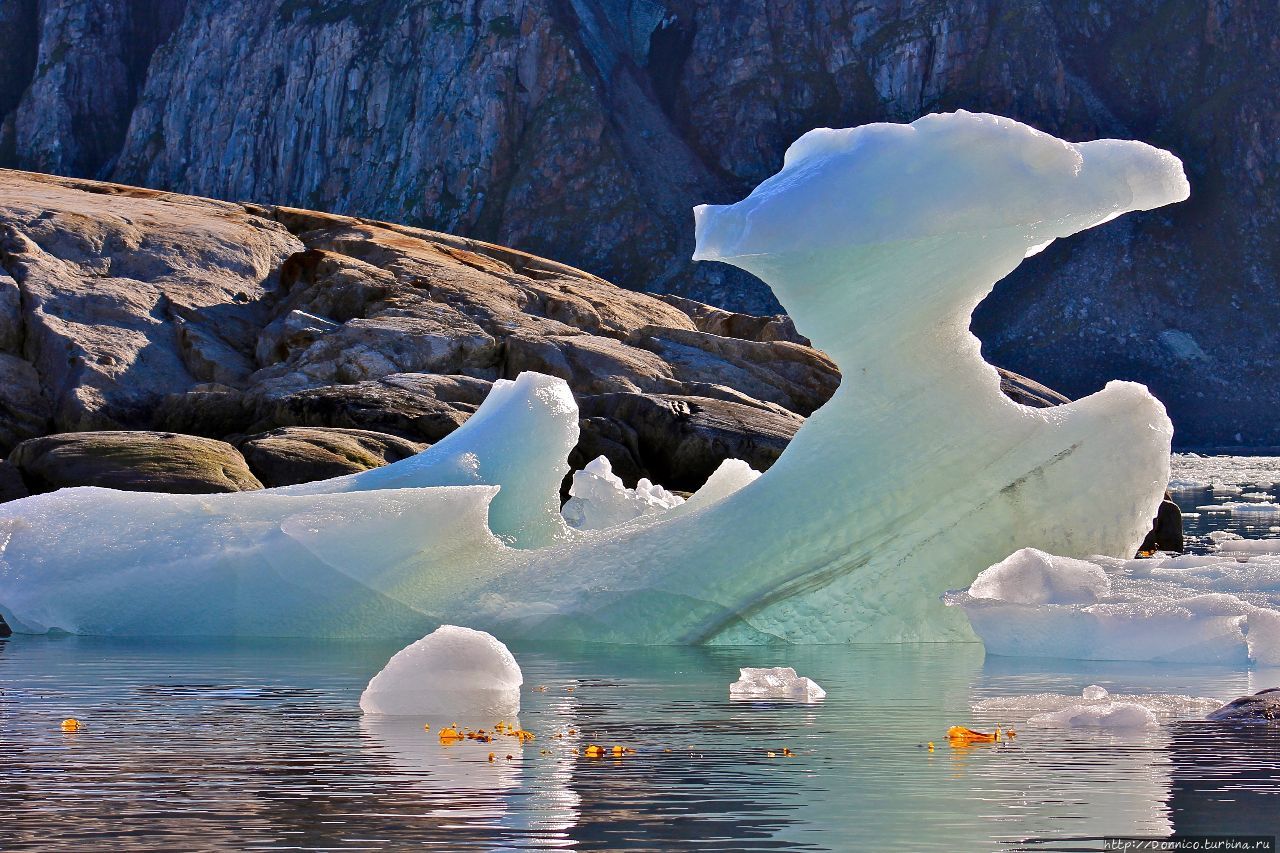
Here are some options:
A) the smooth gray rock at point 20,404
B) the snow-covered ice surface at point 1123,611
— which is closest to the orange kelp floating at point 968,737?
the snow-covered ice surface at point 1123,611

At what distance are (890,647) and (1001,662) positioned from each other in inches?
49.6

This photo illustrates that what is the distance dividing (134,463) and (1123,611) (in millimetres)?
14472

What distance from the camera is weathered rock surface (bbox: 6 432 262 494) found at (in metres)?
21.6

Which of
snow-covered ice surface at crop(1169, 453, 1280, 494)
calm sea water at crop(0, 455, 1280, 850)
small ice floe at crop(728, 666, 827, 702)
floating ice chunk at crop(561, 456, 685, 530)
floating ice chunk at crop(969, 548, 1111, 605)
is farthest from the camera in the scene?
snow-covered ice surface at crop(1169, 453, 1280, 494)

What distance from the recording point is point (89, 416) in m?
31.1

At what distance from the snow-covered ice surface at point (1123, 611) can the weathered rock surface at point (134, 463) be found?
12.5m

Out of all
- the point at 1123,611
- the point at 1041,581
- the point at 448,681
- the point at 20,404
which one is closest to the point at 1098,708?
the point at 1123,611

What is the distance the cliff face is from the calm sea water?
125898 millimetres

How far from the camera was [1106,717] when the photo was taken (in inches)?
330

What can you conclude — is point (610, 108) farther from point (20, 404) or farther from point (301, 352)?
point (20, 404)

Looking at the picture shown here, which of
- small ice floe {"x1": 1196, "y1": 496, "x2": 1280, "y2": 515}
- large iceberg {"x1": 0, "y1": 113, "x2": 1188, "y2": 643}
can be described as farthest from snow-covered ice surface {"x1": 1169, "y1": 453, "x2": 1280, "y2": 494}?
large iceberg {"x1": 0, "y1": 113, "x2": 1188, "y2": 643}

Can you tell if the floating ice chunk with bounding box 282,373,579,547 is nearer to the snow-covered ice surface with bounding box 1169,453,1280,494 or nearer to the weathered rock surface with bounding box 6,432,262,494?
the weathered rock surface with bounding box 6,432,262,494

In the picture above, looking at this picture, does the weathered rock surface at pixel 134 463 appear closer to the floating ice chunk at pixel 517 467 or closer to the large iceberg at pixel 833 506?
the floating ice chunk at pixel 517 467

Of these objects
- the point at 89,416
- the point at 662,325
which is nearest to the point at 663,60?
the point at 662,325
